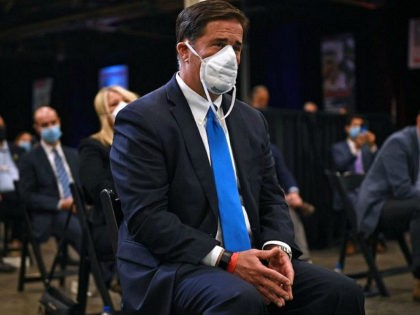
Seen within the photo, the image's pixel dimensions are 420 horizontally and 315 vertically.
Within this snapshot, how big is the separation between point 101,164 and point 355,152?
4.76m

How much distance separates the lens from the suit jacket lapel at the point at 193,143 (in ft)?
8.00

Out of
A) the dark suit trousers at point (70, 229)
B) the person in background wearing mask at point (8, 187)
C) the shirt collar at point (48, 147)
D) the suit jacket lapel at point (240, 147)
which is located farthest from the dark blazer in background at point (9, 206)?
the suit jacket lapel at point (240, 147)

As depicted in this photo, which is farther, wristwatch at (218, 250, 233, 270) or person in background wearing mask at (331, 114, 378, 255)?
person in background wearing mask at (331, 114, 378, 255)

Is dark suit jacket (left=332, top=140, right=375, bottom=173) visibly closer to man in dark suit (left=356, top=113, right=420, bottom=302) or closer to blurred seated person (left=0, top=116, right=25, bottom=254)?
man in dark suit (left=356, top=113, right=420, bottom=302)

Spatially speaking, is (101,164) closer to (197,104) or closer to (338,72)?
(197,104)

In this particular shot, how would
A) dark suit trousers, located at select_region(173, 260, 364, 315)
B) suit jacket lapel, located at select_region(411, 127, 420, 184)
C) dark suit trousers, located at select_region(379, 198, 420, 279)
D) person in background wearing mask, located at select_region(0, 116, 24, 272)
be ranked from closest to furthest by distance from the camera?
1. dark suit trousers, located at select_region(173, 260, 364, 315)
2. dark suit trousers, located at select_region(379, 198, 420, 279)
3. suit jacket lapel, located at select_region(411, 127, 420, 184)
4. person in background wearing mask, located at select_region(0, 116, 24, 272)

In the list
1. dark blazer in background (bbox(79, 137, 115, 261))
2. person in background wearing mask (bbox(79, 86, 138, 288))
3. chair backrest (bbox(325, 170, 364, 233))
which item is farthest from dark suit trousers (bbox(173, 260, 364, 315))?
chair backrest (bbox(325, 170, 364, 233))

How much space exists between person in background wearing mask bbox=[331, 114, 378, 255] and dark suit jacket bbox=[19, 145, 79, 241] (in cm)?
327

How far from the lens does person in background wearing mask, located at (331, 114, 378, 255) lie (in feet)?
27.1

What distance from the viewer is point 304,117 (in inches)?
329

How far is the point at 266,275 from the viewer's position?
2297 millimetres

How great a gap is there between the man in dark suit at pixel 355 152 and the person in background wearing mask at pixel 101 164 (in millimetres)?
4300

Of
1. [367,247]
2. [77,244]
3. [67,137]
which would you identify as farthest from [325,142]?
[67,137]

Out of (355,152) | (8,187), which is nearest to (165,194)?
(8,187)
